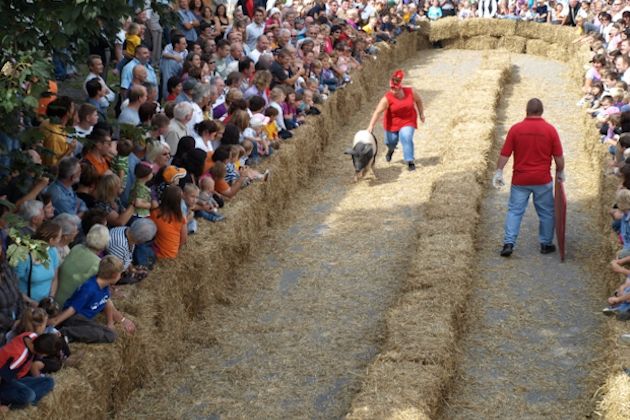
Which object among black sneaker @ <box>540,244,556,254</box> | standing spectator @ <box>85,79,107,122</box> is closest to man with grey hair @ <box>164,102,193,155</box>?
standing spectator @ <box>85,79,107,122</box>

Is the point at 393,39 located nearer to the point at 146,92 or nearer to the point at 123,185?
the point at 146,92

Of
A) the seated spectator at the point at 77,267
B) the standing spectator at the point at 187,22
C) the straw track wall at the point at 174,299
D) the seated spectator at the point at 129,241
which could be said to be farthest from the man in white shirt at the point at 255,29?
the seated spectator at the point at 77,267

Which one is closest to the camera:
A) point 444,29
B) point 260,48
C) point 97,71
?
point 97,71

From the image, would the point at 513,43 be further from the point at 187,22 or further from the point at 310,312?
the point at 310,312

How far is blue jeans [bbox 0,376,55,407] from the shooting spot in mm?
7211

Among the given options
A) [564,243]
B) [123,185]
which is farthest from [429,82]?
[123,185]

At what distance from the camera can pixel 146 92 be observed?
523 inches

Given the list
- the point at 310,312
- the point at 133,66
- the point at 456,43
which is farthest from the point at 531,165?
the point at 456,43

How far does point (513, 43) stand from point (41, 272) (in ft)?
90.3

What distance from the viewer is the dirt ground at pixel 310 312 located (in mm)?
9289

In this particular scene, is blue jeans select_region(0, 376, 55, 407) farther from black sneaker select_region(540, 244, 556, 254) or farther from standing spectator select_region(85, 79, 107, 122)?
black sneaker select_region(540, 244, 556, 254)

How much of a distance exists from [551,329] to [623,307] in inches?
38.1

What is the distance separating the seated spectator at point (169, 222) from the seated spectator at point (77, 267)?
1.40 metres

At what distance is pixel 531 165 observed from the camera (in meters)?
12.4
